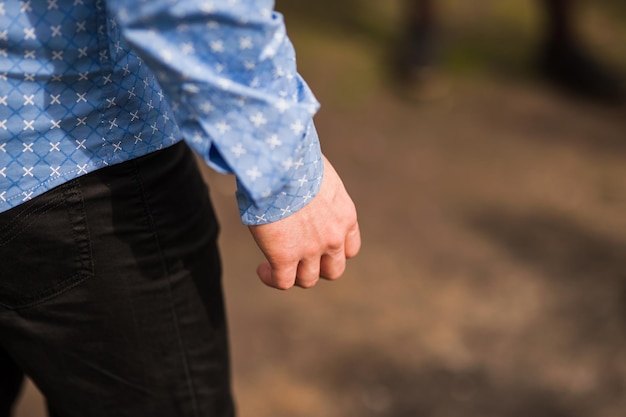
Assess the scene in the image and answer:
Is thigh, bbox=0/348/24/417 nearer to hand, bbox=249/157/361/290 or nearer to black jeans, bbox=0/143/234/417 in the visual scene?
black jeans, bbox=0/143/234/417

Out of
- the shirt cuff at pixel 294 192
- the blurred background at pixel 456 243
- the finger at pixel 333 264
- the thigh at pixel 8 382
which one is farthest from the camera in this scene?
the blurred background at pixel 456 243

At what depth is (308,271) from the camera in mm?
868

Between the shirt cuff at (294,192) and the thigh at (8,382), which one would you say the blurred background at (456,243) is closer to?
the thigh at (8,382)

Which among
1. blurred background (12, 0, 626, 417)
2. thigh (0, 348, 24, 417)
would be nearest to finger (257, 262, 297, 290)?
thigh (0, 348, 24, 417)

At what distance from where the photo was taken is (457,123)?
2842 mm

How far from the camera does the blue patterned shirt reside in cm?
68

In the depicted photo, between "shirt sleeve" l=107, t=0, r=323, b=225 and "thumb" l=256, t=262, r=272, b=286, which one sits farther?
"thumb" l=256, t=262, r=272, b=286

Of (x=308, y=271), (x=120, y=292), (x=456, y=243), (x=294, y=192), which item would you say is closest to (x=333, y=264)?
(x=308, y=271)

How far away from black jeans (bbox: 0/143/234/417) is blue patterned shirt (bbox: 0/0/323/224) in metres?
0.04

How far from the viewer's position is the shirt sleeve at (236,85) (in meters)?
0.67

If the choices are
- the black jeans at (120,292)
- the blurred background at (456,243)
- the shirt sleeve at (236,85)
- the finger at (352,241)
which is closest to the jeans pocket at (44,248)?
the black jeans at (120,292)

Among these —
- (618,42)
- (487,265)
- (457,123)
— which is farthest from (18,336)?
(618,42)

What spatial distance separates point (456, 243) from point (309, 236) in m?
1.49

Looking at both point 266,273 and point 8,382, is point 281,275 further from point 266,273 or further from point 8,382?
point 8,382
